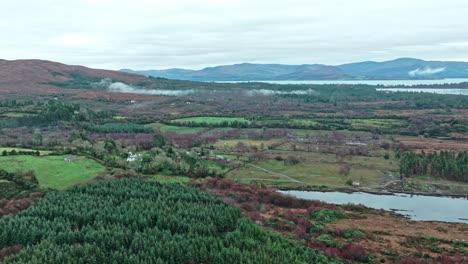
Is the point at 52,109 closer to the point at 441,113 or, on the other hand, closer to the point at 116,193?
the point at 116,193

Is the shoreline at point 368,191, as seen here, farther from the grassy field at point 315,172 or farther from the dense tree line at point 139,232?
the dense tree line at point 139,232

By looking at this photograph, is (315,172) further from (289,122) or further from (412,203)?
(289,122)

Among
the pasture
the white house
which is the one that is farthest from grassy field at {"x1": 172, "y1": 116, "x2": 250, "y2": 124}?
the white house

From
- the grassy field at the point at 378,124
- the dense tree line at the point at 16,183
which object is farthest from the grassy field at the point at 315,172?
the grassy field at the point at 378,124

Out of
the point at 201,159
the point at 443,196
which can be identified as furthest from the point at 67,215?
the point at 443,196

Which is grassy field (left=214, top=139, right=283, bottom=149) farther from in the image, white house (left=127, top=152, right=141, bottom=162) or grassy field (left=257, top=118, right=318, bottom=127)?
white house (left=127, top=152, right=141, bottom=162)

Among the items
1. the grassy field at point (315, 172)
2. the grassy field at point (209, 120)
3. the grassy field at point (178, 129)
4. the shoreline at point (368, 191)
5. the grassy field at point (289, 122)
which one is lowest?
the shoreline at point (368, 191)

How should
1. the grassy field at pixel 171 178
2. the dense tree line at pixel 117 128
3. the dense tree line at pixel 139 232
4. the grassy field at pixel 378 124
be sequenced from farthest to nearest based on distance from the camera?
the grassy field at pixel 378 124, the dense tree line at pixel 117 128, the grassy field at pixel 171 178, the dense tree line at pixel 139 232
